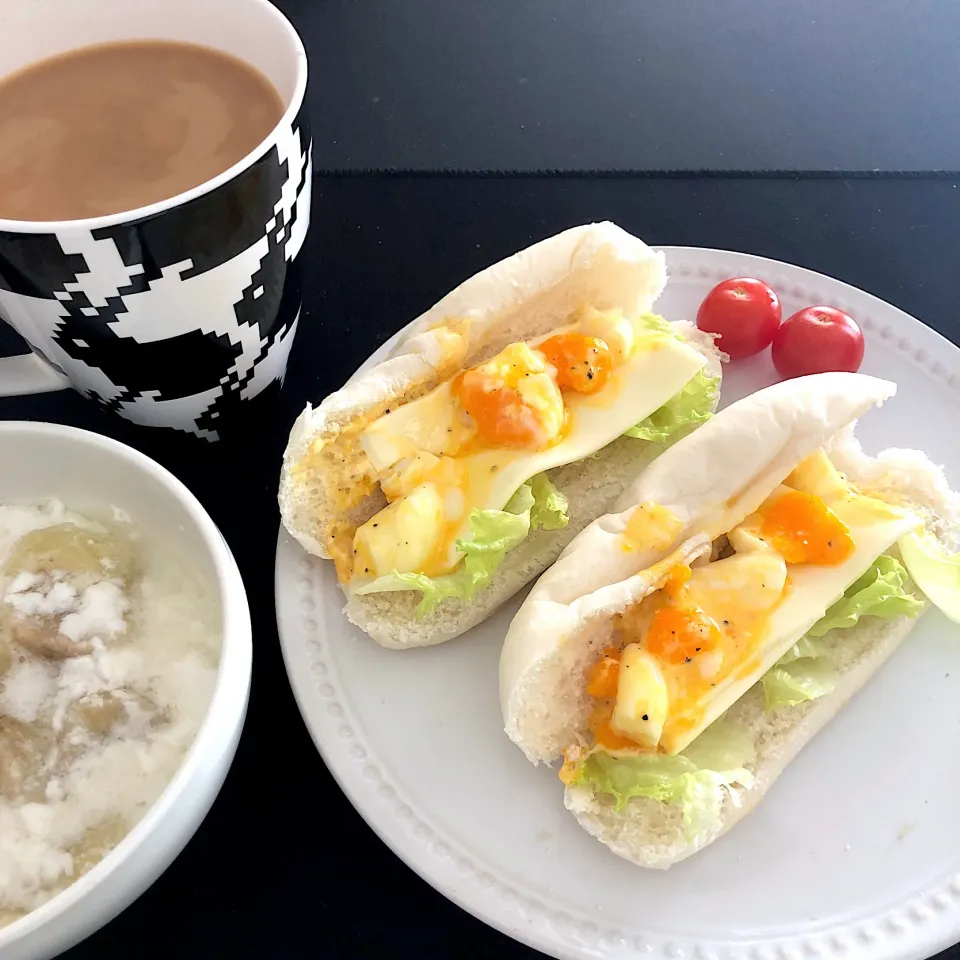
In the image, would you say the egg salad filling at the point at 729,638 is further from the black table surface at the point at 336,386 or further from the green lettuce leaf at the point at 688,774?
the black table surface at the point at 336,386

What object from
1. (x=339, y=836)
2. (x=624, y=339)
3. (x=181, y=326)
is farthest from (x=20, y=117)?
(x=339, y=836)

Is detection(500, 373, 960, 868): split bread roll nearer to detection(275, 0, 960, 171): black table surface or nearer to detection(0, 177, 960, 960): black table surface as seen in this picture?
detection(0, 177, 960, 960): black table surface

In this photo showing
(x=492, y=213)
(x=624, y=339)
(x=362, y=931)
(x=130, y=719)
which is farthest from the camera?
(x=492, y=213)

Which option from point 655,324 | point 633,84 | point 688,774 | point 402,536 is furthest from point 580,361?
point 633,84

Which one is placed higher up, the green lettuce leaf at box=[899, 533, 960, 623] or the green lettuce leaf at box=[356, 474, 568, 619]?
the green lettuce leaf at box=[899, 533, 960, 623]

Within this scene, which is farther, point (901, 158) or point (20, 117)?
point (901, 158)

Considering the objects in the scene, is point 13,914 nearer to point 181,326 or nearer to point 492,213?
point 181,326

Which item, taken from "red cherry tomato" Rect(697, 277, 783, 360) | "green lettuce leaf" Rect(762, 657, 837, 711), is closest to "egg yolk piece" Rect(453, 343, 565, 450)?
"red cherry tomato" Rect(697, 277, 783, 360)
